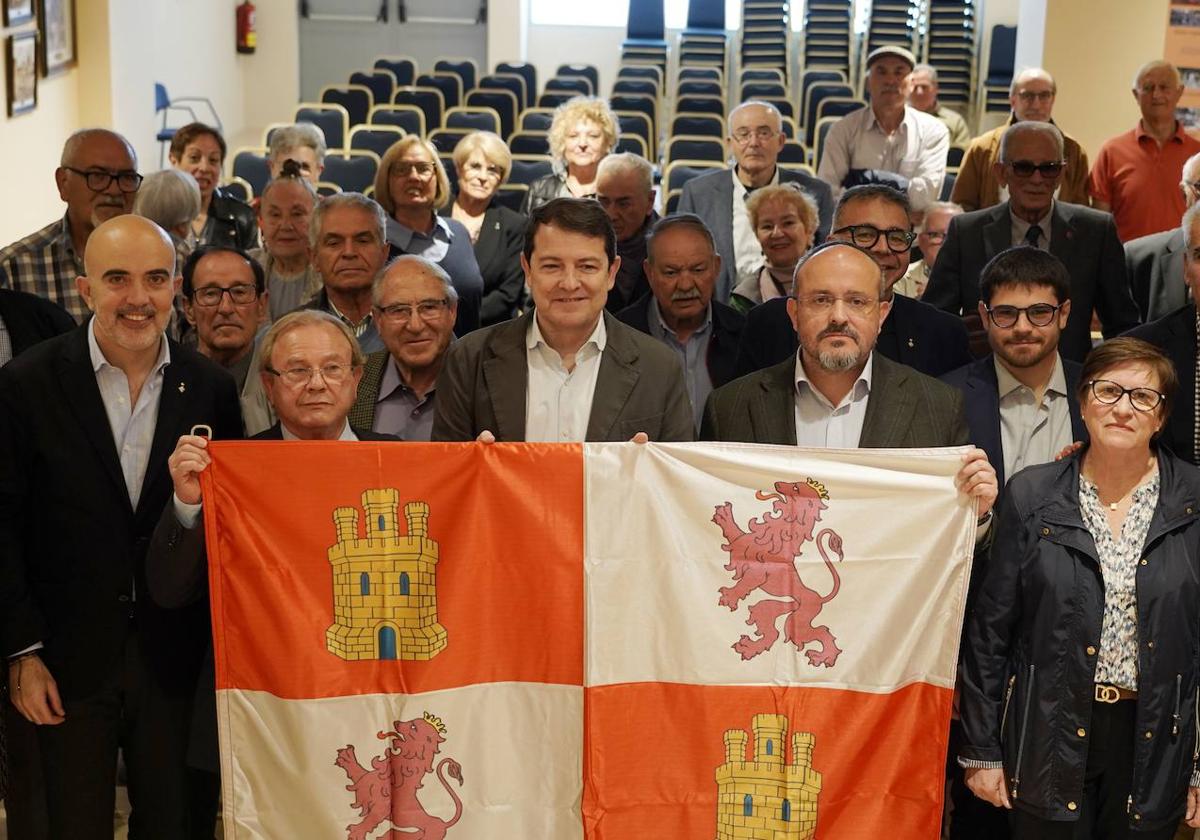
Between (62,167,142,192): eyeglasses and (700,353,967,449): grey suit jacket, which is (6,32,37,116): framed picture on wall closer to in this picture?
(62,167,142,192): eyeglasses

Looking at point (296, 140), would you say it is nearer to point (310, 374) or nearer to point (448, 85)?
point (310, 374)

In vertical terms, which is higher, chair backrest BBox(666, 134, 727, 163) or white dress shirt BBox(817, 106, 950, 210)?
chair backrest BBox(666, 134, 727, 163)

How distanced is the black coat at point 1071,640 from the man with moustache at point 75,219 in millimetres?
3032

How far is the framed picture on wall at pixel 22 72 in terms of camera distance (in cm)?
884

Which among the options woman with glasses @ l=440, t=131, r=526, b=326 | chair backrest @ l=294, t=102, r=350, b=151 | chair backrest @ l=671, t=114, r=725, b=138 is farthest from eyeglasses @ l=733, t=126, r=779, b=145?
chair backrest @ l=294, t=102, r=350, b=151

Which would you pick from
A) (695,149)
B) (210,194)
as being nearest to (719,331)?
(210,194)

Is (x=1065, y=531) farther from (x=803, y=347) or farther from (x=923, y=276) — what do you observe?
(x=923, y=276)

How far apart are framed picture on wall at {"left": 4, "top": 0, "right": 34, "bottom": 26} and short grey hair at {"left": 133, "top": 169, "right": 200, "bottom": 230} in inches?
176

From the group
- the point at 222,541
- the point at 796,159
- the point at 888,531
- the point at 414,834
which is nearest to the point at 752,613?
the point at 888,531

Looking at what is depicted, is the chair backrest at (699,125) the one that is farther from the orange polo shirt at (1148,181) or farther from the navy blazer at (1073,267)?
the navy blazer at (1073,267)

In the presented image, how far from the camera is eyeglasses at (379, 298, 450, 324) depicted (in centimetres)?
372

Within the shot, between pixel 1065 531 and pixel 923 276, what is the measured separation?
8.64ft

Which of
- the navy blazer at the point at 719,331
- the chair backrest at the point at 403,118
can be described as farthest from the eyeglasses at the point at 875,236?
the chair backrest at the point at 403,118

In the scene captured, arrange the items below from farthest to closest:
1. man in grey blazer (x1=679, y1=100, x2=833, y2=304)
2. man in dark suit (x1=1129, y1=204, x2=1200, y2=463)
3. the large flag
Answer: man in grey blazer (x1=679, y1=100, x2=833, y2=304) → man in dark suit (x1=1129, y1=204, x2=1200, y2=463) → the large flag
